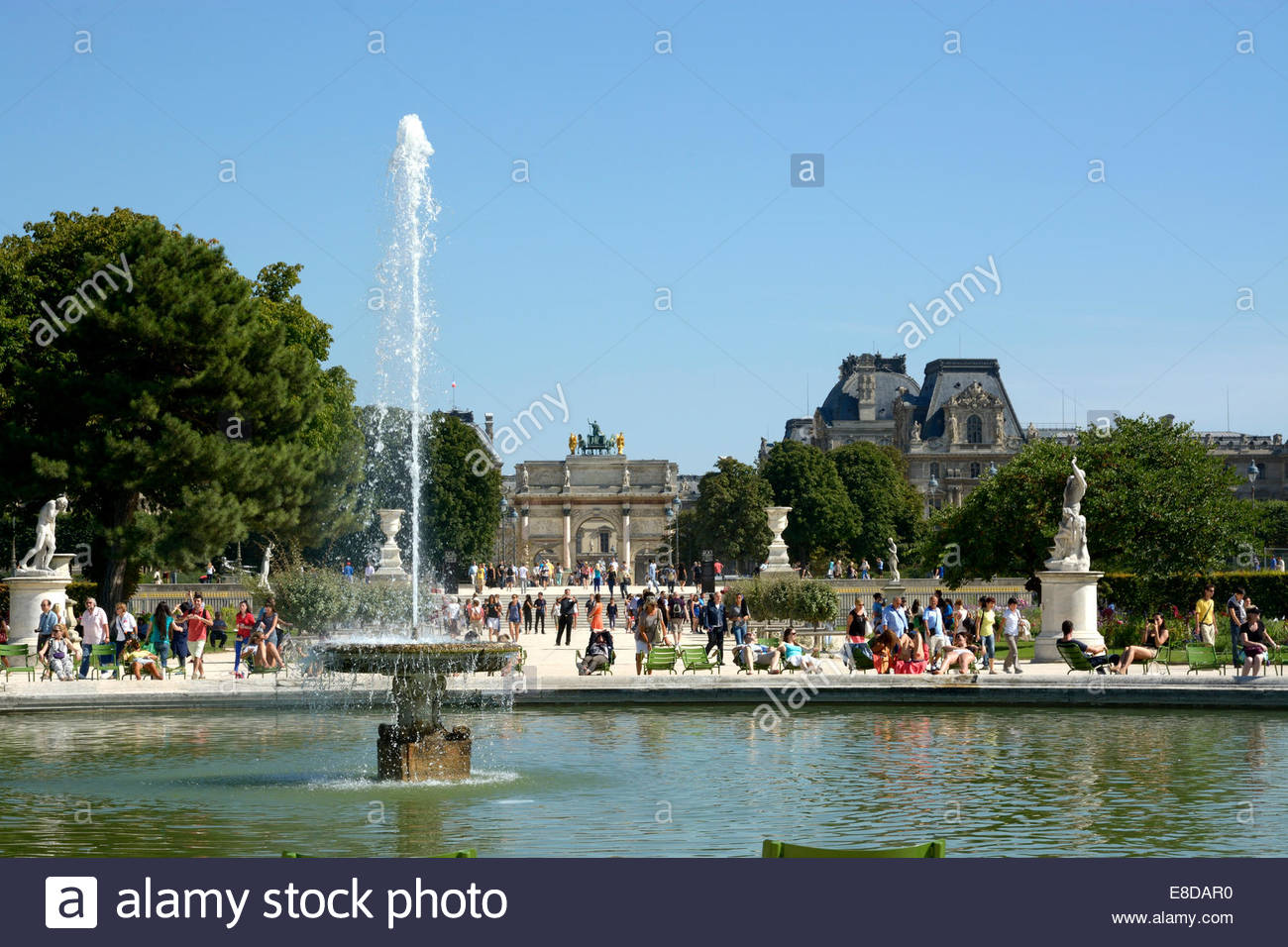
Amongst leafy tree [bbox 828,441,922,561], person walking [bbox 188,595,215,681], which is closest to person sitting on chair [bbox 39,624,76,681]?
person walking [bbox 188,595,215,681]

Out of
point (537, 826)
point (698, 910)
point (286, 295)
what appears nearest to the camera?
point (698, 910)

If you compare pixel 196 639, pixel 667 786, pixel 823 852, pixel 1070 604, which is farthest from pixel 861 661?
pixel 823 852

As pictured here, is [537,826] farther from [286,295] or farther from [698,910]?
[286,295]

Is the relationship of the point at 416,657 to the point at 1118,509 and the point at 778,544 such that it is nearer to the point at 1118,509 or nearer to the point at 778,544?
the point at 1118,509

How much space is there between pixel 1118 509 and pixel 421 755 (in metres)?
29.2

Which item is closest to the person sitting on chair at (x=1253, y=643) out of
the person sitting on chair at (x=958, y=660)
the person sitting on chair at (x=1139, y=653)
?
the person sitting on chair at (x=1139, y=653)

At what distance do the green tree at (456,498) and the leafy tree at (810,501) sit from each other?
18199mm

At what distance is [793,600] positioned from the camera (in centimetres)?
3850

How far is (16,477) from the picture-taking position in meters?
37.7

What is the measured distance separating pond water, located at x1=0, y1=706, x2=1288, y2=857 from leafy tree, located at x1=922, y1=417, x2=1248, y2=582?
769 inches

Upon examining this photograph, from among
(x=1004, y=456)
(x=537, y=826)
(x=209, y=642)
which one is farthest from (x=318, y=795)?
(x=1004, y=456)

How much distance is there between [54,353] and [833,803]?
30607 mm

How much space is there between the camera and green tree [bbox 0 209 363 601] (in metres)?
37.2

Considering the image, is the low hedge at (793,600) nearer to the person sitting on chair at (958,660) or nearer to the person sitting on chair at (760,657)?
the person sitting on chair at (760,657)
